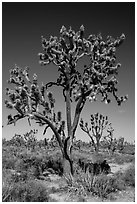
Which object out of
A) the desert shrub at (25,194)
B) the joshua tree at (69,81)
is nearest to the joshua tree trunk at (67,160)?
the joshua tree at (69,81)

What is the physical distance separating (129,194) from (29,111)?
5249 millimetres

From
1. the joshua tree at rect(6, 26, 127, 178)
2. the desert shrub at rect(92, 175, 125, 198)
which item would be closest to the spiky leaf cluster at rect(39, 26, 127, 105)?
the joshua tree at rect(6, 26, 127, 178)

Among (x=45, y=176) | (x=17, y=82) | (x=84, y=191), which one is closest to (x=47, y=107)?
(x=17, y=82)

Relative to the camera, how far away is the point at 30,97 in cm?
1045

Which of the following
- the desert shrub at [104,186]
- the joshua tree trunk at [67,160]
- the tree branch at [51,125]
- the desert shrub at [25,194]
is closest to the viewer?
the desert shrub at [25,194]

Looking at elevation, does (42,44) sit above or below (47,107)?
above

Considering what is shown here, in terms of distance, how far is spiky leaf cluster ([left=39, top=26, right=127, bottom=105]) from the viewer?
32.6 ft

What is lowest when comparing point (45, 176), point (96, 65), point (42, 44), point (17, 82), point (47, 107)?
point (45, 176)

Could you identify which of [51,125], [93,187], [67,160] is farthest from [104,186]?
[51,125]

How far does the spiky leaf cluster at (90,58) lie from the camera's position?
994 centimetres

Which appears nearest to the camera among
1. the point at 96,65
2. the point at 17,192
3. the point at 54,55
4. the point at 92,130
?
the point at 17,192

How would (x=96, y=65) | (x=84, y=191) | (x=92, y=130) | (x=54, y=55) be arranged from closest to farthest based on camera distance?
(x=84, y=191) < (x=96, y=65) < (x=54, y=55) < (x=92, y=130)

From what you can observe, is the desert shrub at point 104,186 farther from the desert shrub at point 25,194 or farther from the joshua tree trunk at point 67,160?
the joshua tree trunk at point 67,160

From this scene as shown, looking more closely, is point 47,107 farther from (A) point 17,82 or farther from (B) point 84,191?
(B) point 84,191
